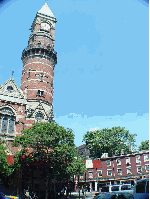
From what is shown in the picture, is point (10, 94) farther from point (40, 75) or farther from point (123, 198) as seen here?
point (123, 198)

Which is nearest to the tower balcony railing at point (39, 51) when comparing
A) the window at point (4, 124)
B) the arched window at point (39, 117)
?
the arched window at point (39, 117)

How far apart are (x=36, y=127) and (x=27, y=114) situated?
26.8 ft

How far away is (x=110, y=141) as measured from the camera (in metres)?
49.1

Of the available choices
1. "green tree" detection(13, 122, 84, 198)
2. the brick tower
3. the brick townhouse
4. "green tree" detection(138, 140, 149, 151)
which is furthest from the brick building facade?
"green tree" detection(138, 140, 149, 151)

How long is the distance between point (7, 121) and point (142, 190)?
76.8ft

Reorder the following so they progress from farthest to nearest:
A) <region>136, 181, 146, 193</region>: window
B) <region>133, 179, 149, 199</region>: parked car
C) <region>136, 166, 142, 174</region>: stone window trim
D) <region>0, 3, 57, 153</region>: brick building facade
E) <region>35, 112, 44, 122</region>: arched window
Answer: <region>136, 166, 142, 174</region>: stone window trim → <region>35, 112, 44, 122</region>: arched window → <region>0, 3, 57, 153</region>: brick building facade → <region>136, 181, 146, 193</region>: window → <region>133, 179, 149, 199</region>: parked car

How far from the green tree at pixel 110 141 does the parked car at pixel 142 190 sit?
36.4 metres

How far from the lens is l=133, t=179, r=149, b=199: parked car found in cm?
1213

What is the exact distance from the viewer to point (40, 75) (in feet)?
121

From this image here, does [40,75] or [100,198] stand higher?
[40,75]

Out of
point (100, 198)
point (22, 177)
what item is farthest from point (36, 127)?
point (100, 198)

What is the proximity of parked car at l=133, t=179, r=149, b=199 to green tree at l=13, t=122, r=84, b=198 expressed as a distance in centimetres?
1139

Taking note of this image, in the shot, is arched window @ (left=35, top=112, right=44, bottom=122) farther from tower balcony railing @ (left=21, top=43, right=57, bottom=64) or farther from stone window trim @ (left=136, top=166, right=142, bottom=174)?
stone window trim @ (left=136, top=166, right=142, bottom=174)

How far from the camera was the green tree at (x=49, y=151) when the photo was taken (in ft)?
75.2
